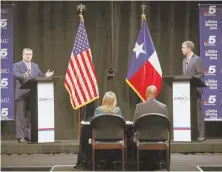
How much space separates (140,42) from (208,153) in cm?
249

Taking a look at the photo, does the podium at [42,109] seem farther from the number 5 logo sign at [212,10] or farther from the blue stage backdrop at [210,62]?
the number 5 logo sign at [212,10]

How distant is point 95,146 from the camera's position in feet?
22.7

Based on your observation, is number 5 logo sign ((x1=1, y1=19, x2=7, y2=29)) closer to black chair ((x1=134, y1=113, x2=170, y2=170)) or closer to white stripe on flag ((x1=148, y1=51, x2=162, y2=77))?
white stripe on flag ((x1=148, y1=51, x2=162, y2=77))

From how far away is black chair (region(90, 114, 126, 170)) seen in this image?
679 centimetres

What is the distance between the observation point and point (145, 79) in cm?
983

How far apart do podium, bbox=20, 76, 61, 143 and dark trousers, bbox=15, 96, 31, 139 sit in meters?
0.42

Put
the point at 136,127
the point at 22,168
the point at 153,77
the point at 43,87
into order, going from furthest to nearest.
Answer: the point at 153,77, the point at 43,87, the point at 22,168, the point at 136,127

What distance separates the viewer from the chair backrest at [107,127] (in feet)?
22.3

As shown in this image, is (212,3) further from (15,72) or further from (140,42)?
(15,72)

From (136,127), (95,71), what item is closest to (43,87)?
(95,71)

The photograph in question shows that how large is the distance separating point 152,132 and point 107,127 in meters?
0.60

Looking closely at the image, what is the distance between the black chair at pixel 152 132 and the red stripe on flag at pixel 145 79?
2924 mm

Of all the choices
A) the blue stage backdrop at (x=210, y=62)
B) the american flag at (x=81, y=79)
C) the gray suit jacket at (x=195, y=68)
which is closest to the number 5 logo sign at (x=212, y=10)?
the blue stage backdrop at (x=210, y=62)

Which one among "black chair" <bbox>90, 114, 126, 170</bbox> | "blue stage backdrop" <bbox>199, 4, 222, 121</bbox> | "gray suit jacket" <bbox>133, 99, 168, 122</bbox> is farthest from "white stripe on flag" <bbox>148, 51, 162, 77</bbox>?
"black chair" <bbox>90, 114, 126, 170</bbox>
